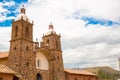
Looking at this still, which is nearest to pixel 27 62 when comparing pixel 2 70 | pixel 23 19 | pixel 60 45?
pixel 2 70

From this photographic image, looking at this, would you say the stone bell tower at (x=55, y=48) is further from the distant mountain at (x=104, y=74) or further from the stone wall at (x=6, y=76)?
the distant mountain at (x=104, y=74)

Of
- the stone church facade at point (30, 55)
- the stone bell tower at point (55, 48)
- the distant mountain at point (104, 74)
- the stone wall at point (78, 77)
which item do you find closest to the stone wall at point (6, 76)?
the stone church facade at point (30, 55)

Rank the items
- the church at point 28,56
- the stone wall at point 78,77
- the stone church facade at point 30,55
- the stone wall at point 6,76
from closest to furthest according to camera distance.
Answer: the stone wall at point 6,76 < the church at point 28,56 < the stone church facade at point 30,55 < the stone wall at point 78,77

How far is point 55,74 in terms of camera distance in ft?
136

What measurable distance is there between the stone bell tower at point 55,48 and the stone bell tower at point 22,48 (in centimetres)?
799

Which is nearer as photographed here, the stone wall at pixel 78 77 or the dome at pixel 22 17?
the dome at pixel 22 17

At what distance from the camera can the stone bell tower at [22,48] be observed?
3231cm

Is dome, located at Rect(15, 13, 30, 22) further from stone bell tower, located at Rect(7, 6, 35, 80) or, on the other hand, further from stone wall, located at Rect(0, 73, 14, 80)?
stone wall, located at Rect(0, 73, 14, 80)

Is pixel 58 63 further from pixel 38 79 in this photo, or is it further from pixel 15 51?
pixel 15 51

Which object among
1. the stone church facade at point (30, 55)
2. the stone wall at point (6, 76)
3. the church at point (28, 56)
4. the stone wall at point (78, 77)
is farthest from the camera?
the stone wall at point (78, 77)

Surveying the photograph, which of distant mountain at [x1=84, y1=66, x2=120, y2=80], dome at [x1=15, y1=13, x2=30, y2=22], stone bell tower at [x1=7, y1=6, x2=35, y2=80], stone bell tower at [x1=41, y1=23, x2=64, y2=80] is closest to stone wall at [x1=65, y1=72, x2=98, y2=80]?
stone bell tower at [x1=41, y1=23, x2=64, y2=80]

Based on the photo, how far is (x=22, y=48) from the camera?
3316 centimetres

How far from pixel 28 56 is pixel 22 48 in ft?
5.98

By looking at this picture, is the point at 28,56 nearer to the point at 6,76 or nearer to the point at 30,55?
the point at 30,55
